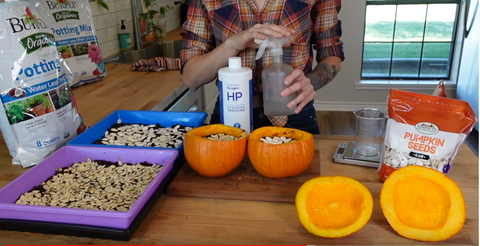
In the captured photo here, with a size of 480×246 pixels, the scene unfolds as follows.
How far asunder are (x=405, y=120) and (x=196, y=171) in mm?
456

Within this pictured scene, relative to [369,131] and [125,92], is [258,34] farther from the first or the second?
[125,92]

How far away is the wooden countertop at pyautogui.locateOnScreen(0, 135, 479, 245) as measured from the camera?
2.15 ft

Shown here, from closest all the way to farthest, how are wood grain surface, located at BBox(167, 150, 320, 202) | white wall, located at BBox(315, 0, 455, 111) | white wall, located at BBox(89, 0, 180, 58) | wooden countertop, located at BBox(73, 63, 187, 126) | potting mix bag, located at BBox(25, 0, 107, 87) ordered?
wood grain surface, located at BBox(167, 150, 320, 202) → wooden countertop, located at BBox(73, 63, 187, 126) → potting mix bag, located at BBox(25, 0, 107, 87) → white wall, located at BBox(89, 0, 180, 58) → white wall, located at BBox(315, 0, 455, 111)

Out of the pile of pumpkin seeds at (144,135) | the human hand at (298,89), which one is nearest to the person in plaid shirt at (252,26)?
the human hand at (298,89)

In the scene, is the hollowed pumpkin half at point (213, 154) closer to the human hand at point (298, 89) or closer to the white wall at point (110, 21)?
the human hand at point (298, 89)

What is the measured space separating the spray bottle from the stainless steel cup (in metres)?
0.17

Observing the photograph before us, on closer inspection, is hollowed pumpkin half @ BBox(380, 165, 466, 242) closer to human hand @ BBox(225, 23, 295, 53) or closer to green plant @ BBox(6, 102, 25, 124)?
human hand @ BBox(225, 23, 295, 53)

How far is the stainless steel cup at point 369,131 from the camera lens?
0.92 meters

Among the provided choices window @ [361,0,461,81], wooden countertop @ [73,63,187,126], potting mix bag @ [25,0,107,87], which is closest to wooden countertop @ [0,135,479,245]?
wooden countertop @ [73,63,187,126]

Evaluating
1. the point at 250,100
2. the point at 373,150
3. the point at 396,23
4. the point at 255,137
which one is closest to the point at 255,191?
the point at 255,137

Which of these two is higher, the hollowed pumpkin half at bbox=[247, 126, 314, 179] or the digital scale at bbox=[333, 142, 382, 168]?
the hollowed pumpkin half at bbox=[247, 126, 314, 179]

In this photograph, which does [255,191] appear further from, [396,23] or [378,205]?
[396,23]

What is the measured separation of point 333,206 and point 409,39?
335cm

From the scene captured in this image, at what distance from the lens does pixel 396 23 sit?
3525mm
